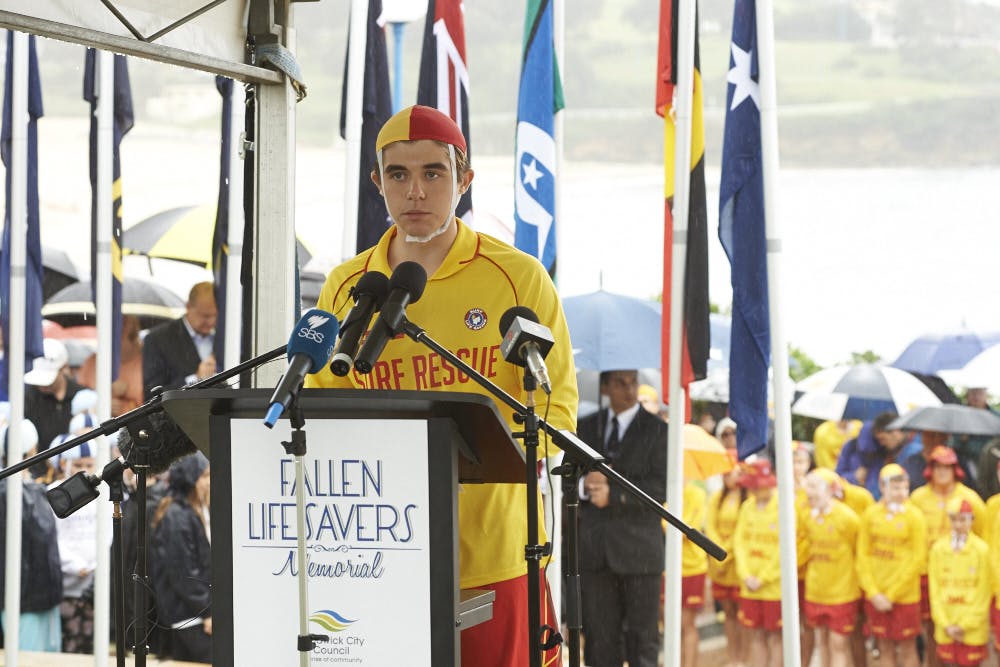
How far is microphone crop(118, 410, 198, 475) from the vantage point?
295 centimetres

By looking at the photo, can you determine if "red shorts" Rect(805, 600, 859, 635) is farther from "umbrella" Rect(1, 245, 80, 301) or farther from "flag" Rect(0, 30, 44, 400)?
"umbrella" Rect(1, 245, 80, 301)

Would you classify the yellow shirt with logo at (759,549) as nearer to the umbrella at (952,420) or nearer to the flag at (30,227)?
the umbrella at (952,420)

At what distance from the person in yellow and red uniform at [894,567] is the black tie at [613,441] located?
5.40 feet

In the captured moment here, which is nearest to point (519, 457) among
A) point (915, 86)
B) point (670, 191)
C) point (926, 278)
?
point (670, 191)

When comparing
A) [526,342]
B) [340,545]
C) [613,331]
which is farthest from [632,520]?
[340,545]

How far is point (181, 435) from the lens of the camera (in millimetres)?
3041

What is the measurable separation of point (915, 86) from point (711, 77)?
513 cm

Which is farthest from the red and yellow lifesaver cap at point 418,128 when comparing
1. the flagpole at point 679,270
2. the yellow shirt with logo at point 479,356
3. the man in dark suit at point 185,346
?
the man in dark suit at point 185,346

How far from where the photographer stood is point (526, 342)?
262cm

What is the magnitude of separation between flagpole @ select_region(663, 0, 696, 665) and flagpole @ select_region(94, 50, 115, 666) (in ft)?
9.71

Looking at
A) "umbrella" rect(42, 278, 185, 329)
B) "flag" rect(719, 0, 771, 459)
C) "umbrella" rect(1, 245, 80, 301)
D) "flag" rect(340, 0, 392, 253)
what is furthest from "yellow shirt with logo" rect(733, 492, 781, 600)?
"umbrella" rect(1, 245, 80, 301)

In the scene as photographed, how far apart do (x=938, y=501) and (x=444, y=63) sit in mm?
4173

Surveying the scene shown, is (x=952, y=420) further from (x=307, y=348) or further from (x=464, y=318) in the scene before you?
(x=307, y=348)

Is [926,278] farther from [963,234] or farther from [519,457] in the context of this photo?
[519,457]
